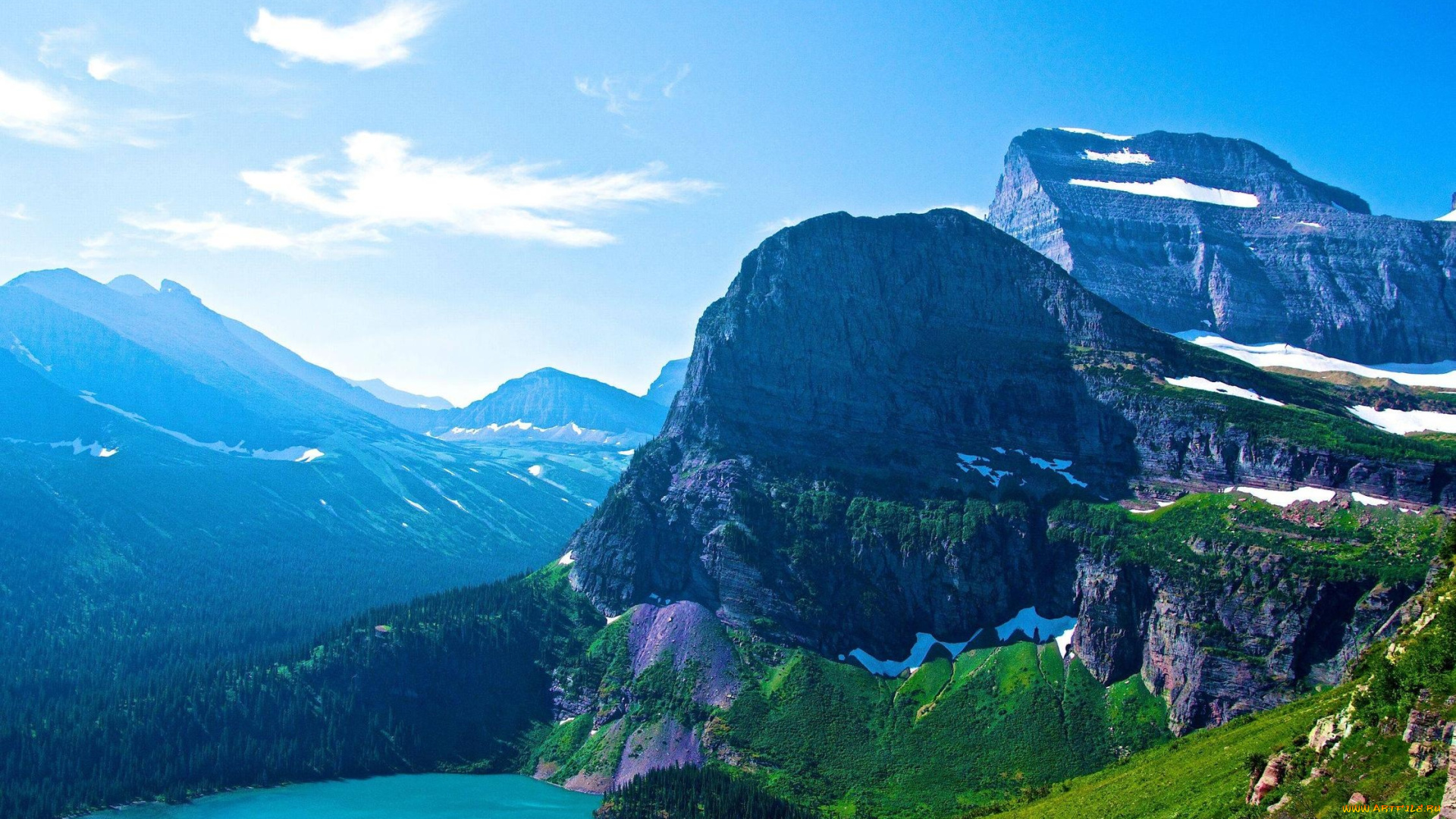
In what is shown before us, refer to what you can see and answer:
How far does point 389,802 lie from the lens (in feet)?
606

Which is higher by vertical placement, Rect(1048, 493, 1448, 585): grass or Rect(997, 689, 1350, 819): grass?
Rect(1048, 493, 1448, 585): grass

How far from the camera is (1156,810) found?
10194cm

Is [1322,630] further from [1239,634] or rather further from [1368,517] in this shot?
[1368,517]

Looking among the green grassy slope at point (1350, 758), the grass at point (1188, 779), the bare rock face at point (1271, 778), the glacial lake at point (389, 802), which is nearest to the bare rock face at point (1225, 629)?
the grass at point (1188, 779)

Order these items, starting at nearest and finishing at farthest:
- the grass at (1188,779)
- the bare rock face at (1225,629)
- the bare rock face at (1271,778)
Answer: the bare rock face at (1271,778) < the grass at (1188,779) < the bare rock face at (1225,629)

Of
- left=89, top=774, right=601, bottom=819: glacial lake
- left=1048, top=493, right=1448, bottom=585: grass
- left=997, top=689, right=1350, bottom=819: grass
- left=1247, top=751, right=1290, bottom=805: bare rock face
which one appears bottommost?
left=89, top=774, right=601, bottom=819: glacial lake

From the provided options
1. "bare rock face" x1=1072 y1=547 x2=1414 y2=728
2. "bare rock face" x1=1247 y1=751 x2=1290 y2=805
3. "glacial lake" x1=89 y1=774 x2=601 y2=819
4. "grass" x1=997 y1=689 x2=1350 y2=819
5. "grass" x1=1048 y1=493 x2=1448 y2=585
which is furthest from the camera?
"glacial lake" x1=89 y1=774 x2=601 y2=819

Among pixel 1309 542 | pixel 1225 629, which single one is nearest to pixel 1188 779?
pixel 1225 629

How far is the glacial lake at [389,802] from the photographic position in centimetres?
17662

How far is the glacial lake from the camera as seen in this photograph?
17662 cm

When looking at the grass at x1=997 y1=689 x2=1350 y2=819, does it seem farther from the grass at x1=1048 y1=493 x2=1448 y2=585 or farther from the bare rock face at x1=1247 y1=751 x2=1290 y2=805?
the grass at x1=1048 y1=493 x2=1448 y2=585

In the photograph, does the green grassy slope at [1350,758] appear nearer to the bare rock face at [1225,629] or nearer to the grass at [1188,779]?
the grass at [1188,779]

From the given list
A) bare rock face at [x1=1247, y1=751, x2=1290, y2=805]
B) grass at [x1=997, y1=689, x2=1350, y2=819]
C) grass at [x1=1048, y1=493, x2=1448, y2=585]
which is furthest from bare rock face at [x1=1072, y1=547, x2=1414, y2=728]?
bare rock face at [x1=1247, y1=751, x2=1290, y2=805]

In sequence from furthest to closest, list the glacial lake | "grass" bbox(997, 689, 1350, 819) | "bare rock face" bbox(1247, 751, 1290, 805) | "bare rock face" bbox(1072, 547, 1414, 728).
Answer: the glacial lake < "bare rock face" bbox(1072, 547, 1414, 728) < "grass" bbox(997, 689, 1350, 819) < "bare rock face" bbox(1247, 751, 1290, 805)
